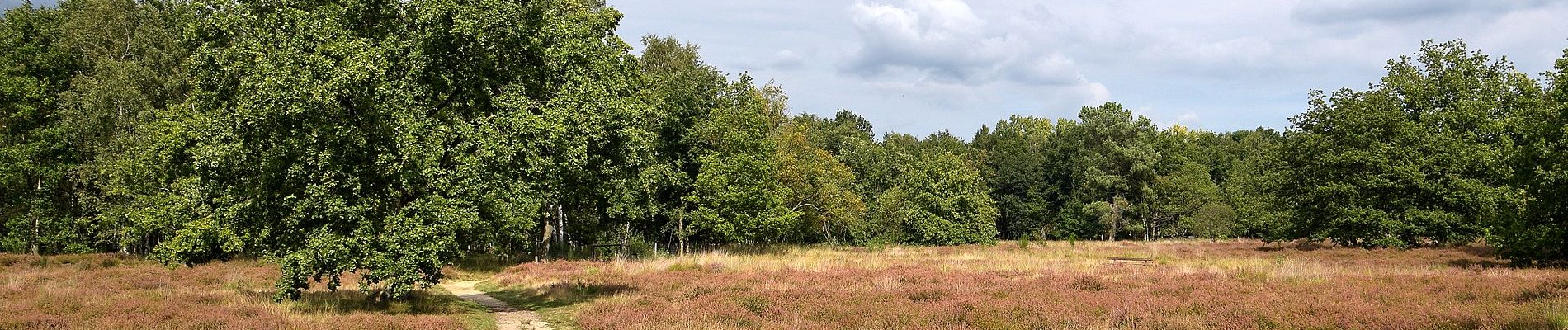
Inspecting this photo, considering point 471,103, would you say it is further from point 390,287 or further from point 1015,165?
point 1015,165

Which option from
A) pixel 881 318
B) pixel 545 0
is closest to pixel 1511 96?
pixel 881 318

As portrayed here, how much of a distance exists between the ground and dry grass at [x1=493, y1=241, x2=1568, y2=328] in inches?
2.3

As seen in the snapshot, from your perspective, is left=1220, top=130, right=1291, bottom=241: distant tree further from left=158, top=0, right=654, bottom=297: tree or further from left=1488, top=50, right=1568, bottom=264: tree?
left=158, top=0, right=654, bottom=297: tree

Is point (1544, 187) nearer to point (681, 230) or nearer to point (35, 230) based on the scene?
point (681, 230)

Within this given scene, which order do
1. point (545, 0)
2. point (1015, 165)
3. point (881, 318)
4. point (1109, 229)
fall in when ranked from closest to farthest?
point (881, 318) < point (545, 0) < point (1109, 229) < point (1015, 165)

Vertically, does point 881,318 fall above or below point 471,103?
below

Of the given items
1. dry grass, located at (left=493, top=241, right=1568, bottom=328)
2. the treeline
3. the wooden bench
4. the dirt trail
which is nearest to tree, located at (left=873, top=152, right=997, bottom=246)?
the treeline

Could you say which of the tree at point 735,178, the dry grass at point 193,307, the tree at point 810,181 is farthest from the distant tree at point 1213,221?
the dry grass at point 193,307

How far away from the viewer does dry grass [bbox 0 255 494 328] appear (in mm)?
12633

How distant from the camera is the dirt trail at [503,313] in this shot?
15070mm

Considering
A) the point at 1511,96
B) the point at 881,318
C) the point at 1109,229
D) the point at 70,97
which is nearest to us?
the point at 881,318

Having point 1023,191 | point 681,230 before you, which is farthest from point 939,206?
point 1023,191

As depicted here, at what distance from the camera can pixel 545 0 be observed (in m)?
17.5

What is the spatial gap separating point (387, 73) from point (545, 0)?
12.9 feet
